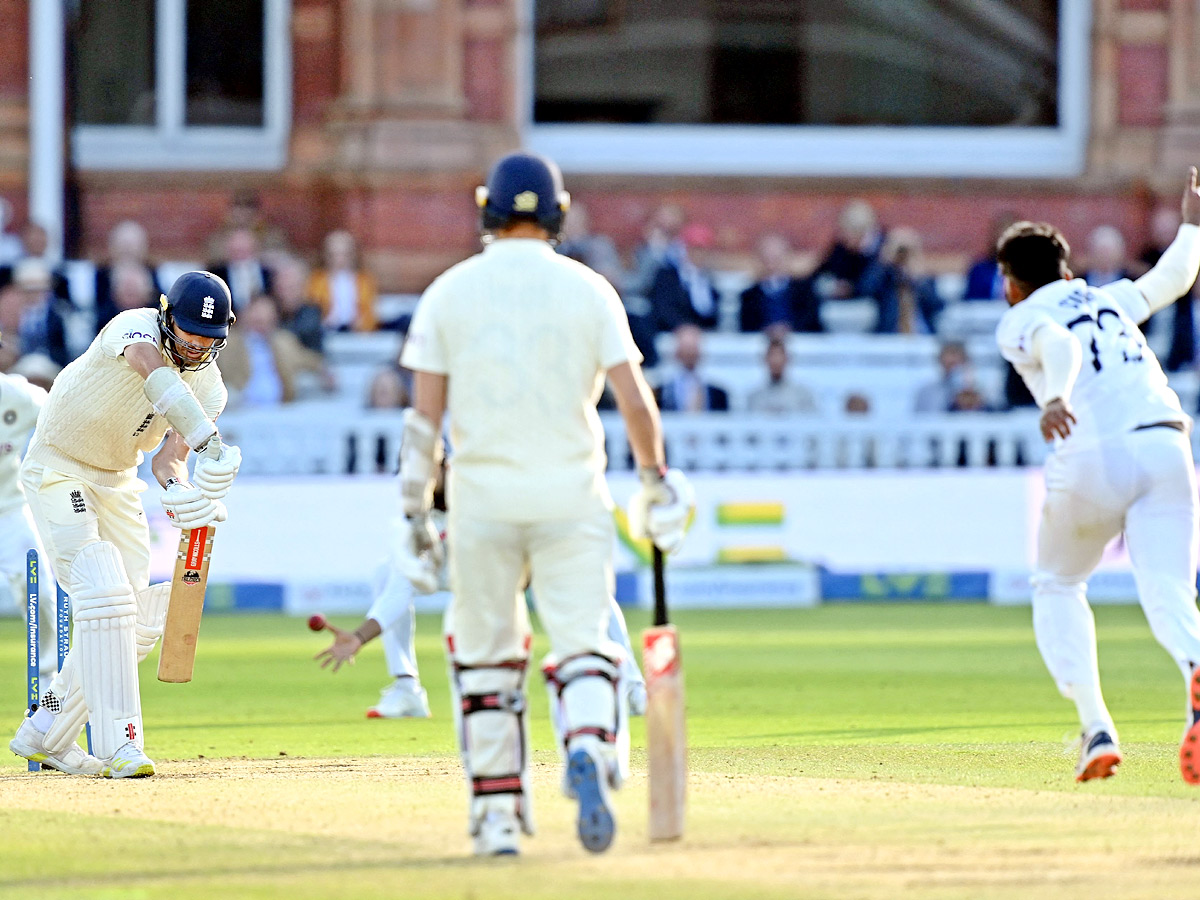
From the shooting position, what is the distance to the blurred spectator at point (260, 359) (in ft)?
54.3

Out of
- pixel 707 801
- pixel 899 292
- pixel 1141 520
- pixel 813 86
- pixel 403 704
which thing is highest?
pixel 813 86

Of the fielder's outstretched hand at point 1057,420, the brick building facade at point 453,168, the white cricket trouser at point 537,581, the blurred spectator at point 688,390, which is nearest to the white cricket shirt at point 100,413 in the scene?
the white cricket trouser at point 537,581

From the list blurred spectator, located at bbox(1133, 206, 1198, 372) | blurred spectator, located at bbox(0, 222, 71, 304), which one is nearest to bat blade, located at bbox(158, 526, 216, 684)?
blurred spectator, located at bbox(0, 222, 71, 304)

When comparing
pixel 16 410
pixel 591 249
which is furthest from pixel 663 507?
pixel 591 249

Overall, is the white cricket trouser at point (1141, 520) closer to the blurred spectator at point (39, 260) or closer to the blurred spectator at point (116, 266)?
the blurred spectator at point (116, 266)

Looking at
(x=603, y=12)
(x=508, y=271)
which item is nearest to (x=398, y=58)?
(x=603, y=12)

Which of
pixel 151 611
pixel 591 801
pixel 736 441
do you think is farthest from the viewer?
pixel 736 441

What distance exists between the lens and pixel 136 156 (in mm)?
19766

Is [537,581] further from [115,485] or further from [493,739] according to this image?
[115,485]

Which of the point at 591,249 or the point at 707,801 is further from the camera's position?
the point at 591,249

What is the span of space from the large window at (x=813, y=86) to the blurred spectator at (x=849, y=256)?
171 cm

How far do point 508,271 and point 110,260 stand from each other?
1230cm

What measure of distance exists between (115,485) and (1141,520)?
3425 millimetres

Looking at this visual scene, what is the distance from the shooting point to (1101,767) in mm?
6766
